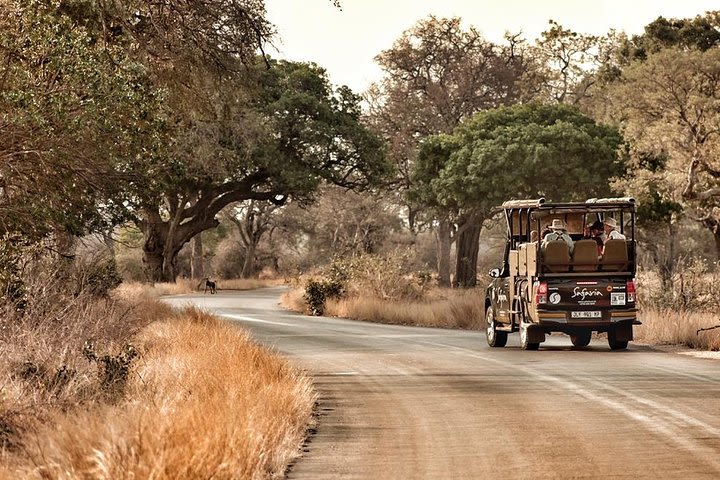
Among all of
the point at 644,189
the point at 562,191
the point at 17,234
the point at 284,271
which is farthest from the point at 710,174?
the point at 284,271

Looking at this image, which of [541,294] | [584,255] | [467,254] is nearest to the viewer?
[541,294]

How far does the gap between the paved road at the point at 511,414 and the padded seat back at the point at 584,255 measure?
147cm

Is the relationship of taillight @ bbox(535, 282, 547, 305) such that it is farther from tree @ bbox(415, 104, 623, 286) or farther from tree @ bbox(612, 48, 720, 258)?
tree @ bbox(415, 104, 623, 286)

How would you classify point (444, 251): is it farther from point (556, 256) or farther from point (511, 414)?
point (511, 414)

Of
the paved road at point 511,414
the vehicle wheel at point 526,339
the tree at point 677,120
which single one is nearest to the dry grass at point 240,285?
the tree at point 677,120

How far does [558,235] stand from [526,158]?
79.8 ft

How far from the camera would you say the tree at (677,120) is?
134 ft

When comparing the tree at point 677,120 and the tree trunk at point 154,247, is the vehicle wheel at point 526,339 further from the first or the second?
the tree trunk at point 154,247

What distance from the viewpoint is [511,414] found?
491 inches

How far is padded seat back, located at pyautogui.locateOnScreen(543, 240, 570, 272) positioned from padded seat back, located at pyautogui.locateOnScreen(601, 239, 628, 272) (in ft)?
2.23

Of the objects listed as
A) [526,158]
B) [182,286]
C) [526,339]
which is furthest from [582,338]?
[182,286]

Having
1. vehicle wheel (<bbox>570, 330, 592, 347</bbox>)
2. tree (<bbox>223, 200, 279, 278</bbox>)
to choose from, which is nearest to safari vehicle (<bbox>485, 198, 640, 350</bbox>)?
vehicle wheel (<bbox>570, 330, 592, 347</bbox>)

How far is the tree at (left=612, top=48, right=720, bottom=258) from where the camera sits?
4081cm

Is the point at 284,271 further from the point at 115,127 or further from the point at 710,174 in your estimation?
the point at 115,127
